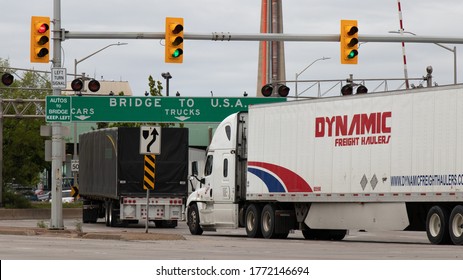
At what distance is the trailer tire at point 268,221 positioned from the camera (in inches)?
1384

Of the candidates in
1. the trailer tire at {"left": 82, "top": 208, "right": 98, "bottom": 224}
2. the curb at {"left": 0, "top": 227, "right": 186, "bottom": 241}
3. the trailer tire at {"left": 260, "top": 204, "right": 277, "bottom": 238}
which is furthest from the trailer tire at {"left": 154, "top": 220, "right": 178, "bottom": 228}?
the trailer tire at {"left": 260, "top": 204, "right": 277, "bottom": 238}

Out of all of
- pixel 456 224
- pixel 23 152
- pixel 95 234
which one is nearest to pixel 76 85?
pixel 95 234

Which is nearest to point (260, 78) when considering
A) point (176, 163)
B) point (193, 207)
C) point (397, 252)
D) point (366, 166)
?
point (176, 163)

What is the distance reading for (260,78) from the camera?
3091 inches

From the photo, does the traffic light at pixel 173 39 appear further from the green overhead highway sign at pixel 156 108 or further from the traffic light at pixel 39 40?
the green overhead highway sign at pixel 156 108

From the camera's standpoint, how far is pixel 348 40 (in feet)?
116

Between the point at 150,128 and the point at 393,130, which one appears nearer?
the point at 393,130

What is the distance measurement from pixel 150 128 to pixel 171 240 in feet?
14.3

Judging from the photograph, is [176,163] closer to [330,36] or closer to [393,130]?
[330,36]

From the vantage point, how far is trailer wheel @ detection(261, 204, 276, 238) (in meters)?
35.2

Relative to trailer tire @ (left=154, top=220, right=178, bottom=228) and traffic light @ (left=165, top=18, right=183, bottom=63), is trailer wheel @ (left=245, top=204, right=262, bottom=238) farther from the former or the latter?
trailer tire @ (left=154, top=220, right=178, bottom=228)

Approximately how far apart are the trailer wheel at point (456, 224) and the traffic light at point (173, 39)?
9.39 meters

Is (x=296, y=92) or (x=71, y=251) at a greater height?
(x=296, y=92)

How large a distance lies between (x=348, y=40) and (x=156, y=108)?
68.3 ft
